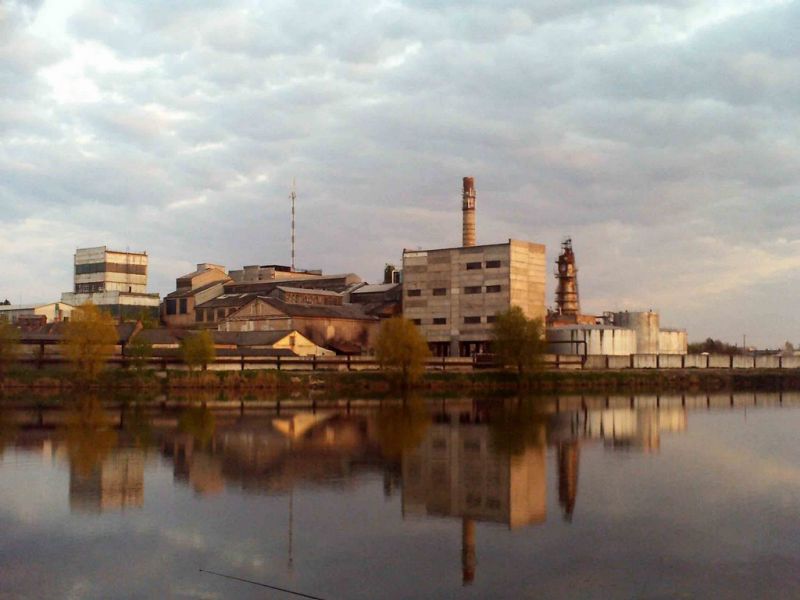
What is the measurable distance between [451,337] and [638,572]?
70967 millimetres

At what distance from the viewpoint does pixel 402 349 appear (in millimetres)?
64375

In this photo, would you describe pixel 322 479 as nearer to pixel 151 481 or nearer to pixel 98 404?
pixel 151 481

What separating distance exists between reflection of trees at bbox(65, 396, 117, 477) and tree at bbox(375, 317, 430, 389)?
23.6 m

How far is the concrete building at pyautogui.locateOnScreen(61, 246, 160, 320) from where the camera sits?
109 meters

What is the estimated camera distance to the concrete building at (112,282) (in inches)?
4279

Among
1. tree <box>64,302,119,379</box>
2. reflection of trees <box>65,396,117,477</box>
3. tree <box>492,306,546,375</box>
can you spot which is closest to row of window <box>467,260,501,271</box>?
tree <box>492,306,546,375</box>

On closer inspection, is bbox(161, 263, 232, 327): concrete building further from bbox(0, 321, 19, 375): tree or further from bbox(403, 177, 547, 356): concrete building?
bbox(0, 321, 19, 375): tree

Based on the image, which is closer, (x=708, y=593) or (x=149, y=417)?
(x=708, y=593)

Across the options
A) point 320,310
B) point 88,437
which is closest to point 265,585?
point 88,437

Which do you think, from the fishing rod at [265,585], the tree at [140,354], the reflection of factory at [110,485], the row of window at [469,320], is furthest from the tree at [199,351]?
the fishing rod at [265,585]

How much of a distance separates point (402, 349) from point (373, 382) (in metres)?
4.14

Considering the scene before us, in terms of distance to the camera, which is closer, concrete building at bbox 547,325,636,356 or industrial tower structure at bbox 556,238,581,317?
concrete building at bbox 547,325,636,356

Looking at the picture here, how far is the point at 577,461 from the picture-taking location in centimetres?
2530

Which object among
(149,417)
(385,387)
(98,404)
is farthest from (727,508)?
(385,387)
